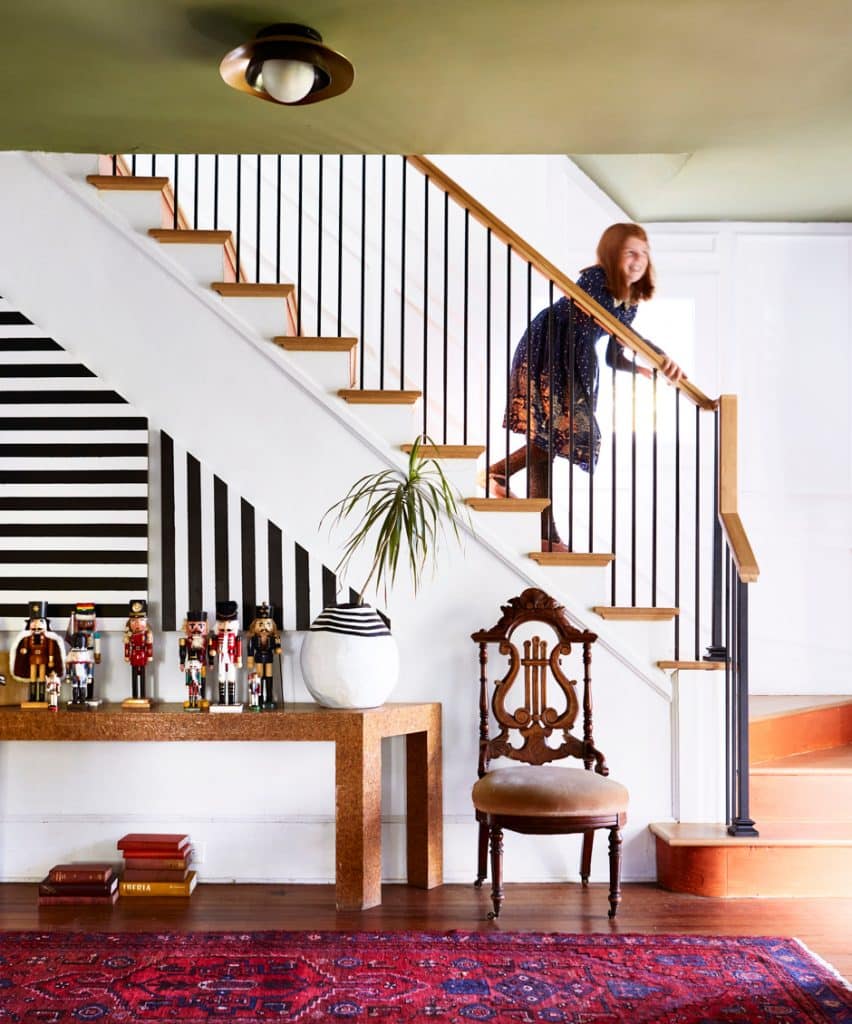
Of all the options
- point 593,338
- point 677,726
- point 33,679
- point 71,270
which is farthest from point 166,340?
point 677,726

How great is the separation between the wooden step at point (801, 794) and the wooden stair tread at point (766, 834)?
0.15 ft

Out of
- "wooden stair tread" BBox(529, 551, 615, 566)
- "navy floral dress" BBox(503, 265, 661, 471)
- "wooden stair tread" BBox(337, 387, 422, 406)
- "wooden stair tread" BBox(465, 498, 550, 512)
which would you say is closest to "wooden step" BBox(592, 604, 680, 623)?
"wooden stair tread" BBox(529, 551, 615, 566)

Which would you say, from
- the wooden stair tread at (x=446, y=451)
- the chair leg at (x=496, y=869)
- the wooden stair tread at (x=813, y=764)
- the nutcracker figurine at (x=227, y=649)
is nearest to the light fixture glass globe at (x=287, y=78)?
the wooden stair tread at (x=446, y=451)

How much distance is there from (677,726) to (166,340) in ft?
8.37

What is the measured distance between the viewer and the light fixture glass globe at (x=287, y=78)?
2775 mm

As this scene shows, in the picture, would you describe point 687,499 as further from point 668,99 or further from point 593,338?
point 668,99

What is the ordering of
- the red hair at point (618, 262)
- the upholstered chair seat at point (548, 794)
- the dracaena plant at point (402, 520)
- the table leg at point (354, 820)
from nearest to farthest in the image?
the upholstered chair seat at point (548, 794) < the table leg at point (354, 820) < the dracaena plant at point (402, 520) < the red hair at point (618, 262)

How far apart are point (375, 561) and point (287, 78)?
1.95 m

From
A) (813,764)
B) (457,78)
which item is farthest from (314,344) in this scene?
(813,764)

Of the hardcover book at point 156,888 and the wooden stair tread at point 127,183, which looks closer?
the hardcover book at point 156,888

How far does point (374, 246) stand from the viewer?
18.5 ft

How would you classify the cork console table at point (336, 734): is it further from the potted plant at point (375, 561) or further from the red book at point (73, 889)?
the red book at point (73, 889)

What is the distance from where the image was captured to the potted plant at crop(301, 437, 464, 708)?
3902mm

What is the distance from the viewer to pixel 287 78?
2793 mm
